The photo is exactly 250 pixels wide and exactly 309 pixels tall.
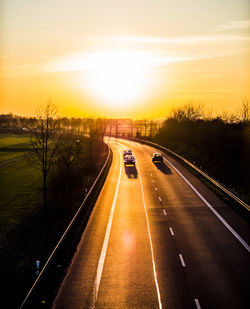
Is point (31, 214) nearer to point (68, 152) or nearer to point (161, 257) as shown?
Answer: point (161, 257)

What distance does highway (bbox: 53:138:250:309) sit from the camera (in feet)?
38.2

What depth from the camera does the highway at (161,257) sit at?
11.6 metres

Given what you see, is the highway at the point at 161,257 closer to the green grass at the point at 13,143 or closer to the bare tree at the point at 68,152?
the bare tree at the point at 68,152

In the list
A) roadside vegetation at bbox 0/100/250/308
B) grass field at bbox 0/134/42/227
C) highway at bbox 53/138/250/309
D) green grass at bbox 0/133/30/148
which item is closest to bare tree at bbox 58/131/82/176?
roadside vegetation at bbox 0/100/250/308

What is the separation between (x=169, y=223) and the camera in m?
20.4

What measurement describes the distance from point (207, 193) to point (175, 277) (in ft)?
54.5

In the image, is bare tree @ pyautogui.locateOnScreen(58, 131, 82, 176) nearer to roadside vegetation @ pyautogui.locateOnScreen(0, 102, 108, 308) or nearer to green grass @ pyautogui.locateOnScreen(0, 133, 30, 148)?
roadside vegetation @ pyautogui.locateOnScreen(0, 102, 108, 308)

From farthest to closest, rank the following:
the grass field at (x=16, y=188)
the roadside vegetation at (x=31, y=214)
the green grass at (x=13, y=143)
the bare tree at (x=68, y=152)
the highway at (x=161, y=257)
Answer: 1. the green grass at (x=13, y=143)
2. the bare tree at (x=68, y=152)
3. the grass field at (x=16, y=188)
4. the roadside vegetation at (x=31, y=214)
5. the highway at (x=161, y=257)

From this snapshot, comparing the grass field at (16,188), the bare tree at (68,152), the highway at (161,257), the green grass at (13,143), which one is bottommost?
the grass field at (16,188)

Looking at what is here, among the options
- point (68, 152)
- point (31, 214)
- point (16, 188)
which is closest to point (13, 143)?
point (68, 152)

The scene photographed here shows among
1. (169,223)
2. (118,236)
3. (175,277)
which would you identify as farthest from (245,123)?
(175,277)

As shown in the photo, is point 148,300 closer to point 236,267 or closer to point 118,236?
point 236,267

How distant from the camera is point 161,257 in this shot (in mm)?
15172

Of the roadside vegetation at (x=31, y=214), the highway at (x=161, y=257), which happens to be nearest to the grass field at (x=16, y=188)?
the roadside vegetation at (x=31, y=214)
